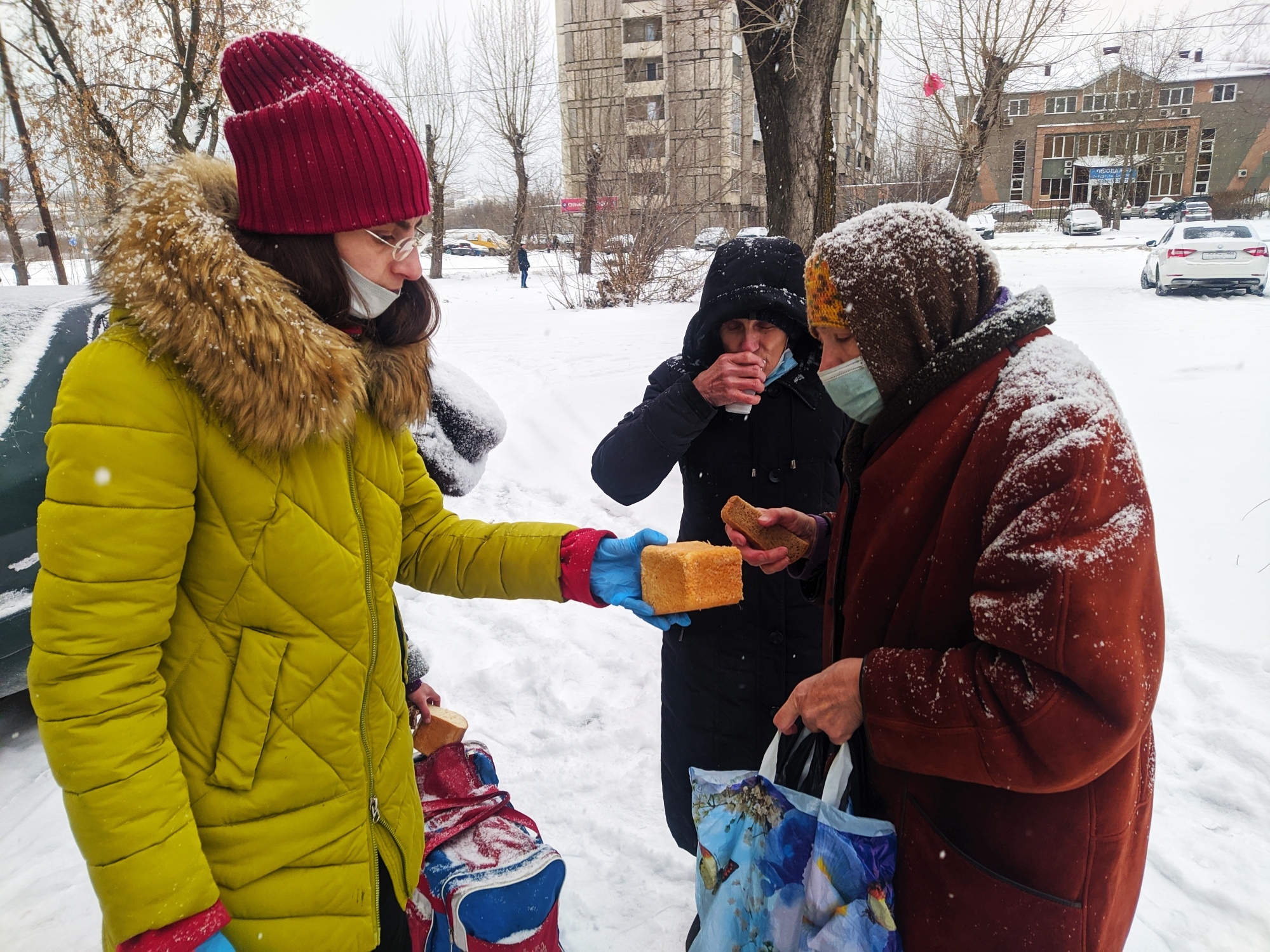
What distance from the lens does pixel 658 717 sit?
11.9 feet

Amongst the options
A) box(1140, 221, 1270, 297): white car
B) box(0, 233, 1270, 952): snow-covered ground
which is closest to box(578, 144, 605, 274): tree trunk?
box(0, 233, 1270, 952): snow-covered ground

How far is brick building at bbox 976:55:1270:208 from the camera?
48.3m

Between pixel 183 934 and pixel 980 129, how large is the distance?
17390mm

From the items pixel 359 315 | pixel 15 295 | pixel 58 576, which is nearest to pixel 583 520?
pixel 15 295

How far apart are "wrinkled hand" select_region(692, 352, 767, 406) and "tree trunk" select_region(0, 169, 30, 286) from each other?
50.8ft

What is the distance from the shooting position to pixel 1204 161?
5297 centimetres

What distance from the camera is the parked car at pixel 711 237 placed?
870 inches

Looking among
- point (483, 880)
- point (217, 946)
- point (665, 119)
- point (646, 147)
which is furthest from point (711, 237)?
point (217, 946)

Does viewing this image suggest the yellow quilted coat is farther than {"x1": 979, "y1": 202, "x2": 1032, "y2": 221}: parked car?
No

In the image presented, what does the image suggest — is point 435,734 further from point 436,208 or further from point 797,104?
point 436,208

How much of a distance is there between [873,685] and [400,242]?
49.7 inches

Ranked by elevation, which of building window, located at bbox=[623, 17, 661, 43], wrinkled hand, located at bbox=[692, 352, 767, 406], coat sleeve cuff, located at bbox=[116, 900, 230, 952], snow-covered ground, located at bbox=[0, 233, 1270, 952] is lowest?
snow-covered ground, located at bbox=[0, 233, 1270, 952]

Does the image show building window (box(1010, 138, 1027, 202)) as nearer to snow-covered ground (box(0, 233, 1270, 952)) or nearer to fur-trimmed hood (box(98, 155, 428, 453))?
snow-covered ground (box(0, 233, 1270, 952))

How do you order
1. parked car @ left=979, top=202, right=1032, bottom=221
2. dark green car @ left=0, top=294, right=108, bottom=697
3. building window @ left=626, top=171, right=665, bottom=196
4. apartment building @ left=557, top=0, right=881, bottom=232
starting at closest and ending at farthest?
dark green car @ left=0, top=294, right=108, bottom=697
building window @ left=626, top=171, right=665, bottom=196
apartment building @ left=557, top=0, right=881, bottom=232
parked car @ left=979, top=202, right=1032, bottom=221
